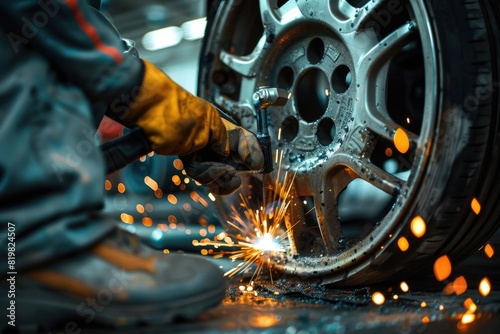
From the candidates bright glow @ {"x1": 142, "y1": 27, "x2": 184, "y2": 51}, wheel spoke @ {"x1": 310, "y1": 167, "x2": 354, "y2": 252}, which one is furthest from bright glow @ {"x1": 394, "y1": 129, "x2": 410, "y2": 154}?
bright glow @ {"x1": 142, "y1": 27, "x2": 184, "y2": 51}

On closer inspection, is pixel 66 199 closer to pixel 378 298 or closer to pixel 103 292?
pixel 103 292

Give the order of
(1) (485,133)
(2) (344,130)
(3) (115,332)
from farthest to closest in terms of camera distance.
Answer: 1. (2) (344,130)
2. (1) (485,133)
3. (3) (115,332)

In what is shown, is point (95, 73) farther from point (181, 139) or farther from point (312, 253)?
point (312, 253)

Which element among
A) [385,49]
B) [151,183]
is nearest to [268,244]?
[385,49]

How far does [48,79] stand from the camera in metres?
1.52

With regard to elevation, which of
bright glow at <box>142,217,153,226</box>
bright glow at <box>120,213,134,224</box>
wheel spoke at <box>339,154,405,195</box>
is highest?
bright glow at <box>120,213,134,224</box>

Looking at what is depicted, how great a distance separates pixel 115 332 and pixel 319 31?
1.38 m

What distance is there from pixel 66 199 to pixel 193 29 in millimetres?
10883

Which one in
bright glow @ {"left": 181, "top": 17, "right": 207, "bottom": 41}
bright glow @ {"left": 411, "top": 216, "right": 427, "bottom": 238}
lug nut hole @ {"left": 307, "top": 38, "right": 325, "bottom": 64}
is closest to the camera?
bright glow @ {"left": 411, "top": 216, "right": 427, "bottom": 238}

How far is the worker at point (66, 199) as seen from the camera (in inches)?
55.6

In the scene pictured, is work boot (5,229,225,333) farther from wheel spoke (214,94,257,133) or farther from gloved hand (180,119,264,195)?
wheel spoke (214,94,257,133)

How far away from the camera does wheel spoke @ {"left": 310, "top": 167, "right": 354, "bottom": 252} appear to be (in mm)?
2201

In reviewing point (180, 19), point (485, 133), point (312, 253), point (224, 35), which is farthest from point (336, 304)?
point (180, 19)

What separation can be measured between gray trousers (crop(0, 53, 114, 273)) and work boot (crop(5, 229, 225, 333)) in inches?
1.6
